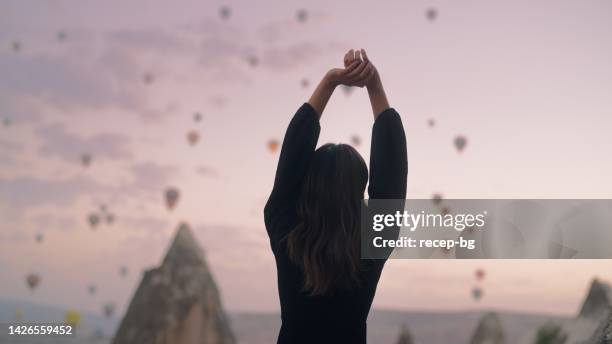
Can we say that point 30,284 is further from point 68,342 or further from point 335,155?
point 335,155

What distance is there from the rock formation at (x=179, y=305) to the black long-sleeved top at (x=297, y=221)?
867 inches

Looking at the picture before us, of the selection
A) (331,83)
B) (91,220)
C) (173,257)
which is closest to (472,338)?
(173,257)

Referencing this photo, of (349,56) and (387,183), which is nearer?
(387,183)

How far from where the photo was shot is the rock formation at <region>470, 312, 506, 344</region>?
2734 cm

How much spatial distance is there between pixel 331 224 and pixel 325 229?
46mm

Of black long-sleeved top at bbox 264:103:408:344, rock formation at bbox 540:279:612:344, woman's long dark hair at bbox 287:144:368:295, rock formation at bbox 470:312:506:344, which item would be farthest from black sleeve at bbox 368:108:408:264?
rock formation at bbox 470:312:506:344

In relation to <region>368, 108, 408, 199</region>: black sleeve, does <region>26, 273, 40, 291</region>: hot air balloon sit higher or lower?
lower

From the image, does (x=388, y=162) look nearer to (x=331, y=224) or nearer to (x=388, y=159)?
(x=388, y=159)

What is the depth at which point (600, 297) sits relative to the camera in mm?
20812

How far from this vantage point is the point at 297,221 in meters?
3.89

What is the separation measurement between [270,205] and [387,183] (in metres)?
0.75

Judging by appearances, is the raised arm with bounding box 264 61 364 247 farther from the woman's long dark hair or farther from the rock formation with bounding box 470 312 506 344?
the rock formation with bounding box 470 312 506 344

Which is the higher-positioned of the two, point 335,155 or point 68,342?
point 335,155

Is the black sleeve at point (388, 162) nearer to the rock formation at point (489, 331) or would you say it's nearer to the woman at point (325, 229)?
the woman at point (325, 229)
